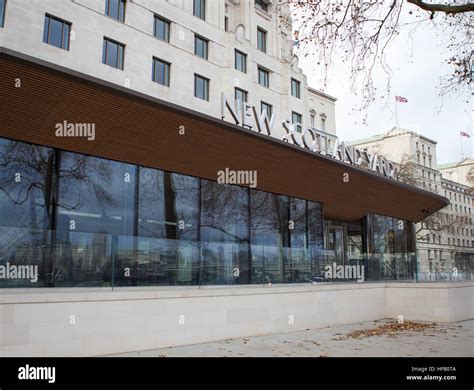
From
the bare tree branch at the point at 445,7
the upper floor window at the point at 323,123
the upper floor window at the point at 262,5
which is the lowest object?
the bare tree branch at the point at 445,7

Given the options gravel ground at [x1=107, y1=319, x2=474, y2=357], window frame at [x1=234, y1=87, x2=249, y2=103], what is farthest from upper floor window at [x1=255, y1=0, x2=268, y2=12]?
gravel ground at [x1=107, y1=319, x2=474, y2=357]

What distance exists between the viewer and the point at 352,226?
29.3 meters

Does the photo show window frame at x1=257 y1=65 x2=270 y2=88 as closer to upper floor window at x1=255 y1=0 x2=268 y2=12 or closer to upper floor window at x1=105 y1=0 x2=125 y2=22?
upper floor window at x1=255 y1=0 x2=268 y2=12

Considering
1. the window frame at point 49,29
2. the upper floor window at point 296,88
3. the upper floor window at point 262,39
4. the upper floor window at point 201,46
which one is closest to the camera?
the window frame at point 49,29

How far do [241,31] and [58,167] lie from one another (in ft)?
75.6

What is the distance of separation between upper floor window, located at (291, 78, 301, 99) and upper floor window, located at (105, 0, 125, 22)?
16866 millimetres

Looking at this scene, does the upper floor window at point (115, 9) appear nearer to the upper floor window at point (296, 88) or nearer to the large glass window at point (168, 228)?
the large glass window at point (168, 228)

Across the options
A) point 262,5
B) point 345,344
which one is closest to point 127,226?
point 345,344

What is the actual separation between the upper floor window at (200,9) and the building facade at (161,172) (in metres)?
0.10

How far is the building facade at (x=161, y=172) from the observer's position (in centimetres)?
1250

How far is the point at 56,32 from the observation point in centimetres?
2292

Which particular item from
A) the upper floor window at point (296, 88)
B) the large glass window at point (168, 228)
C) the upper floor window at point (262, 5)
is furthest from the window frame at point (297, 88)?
the large glass window at point (168, 228)

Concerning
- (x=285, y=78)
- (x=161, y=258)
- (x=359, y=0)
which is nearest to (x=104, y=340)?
(x=161, y=258)
